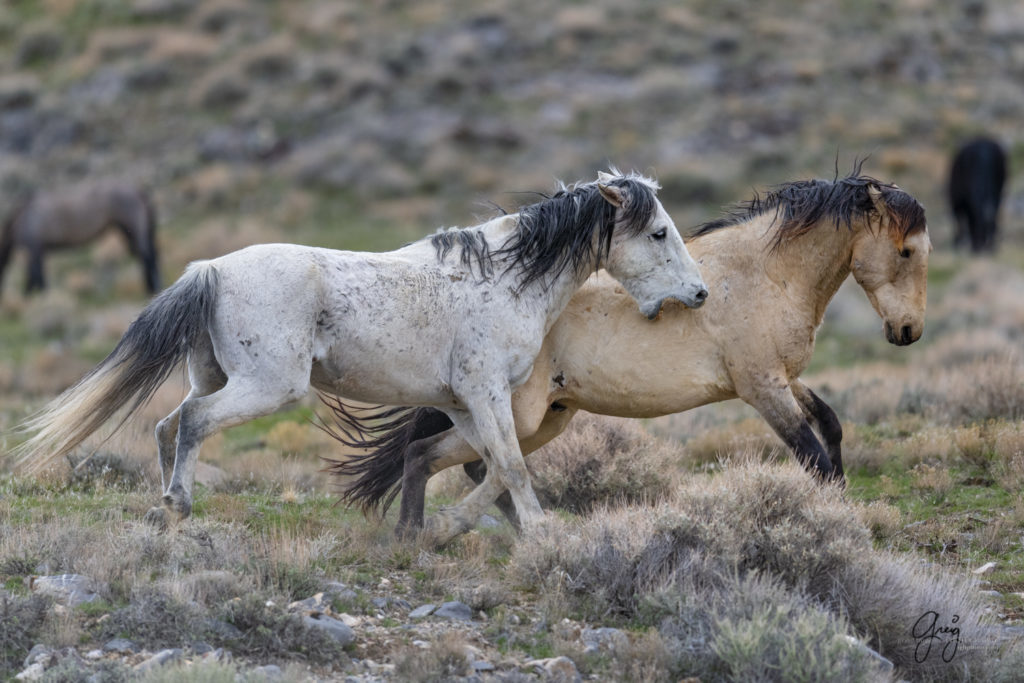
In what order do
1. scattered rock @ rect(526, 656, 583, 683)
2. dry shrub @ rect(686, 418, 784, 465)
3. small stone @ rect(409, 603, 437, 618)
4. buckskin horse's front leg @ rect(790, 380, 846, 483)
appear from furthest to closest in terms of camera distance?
dry shrub @ rect(686, 418, 784, 465), buckskin horse's front leg @ rect(790, 380, 846, 483), small stone @ rect(409, 603, 437, 618), scattered rock @ rect(526, 656, 583, 683)

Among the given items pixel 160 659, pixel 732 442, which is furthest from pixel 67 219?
pixel 160 659

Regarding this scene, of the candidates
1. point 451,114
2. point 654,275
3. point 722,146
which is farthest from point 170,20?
point 654,275

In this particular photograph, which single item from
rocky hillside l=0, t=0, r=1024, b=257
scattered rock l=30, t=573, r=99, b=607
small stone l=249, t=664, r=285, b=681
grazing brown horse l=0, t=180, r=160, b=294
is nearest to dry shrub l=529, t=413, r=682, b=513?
small stone l=249, t=664, r=285, b=681

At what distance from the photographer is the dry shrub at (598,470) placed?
26.6 feet

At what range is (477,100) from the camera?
29.9 metres

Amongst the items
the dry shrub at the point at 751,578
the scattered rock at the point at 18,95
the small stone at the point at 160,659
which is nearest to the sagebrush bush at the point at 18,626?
the small stone at the point at 160,659

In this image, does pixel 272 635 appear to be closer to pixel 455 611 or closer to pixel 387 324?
pixel 455 611

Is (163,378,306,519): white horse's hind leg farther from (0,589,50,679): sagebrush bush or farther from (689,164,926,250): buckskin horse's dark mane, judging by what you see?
(689,164,926,250): buckskin horse's dark mane

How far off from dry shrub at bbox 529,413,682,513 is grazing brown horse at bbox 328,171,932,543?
35.2 inches

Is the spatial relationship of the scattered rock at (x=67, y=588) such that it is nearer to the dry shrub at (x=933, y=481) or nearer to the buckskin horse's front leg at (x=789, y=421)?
the buckskin horse's front leg at (x=789, y=421)

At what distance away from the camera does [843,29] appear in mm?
32531

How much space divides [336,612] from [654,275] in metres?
2.72

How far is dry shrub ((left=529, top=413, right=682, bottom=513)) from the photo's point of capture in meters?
8.11

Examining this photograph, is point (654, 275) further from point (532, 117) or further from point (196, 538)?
point (532, 117)
